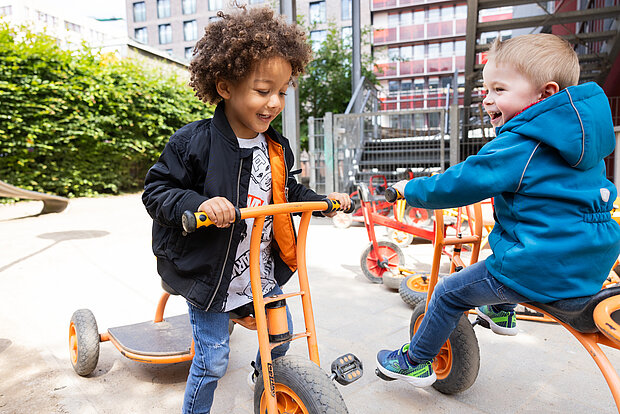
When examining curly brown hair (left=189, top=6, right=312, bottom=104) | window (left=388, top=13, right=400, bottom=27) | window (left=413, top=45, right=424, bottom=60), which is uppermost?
window (left=388, top=13, right=400, bottom=27)

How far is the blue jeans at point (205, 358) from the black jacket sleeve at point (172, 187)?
1.29ft

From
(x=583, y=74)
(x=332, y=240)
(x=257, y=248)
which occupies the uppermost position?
(x=583, y=74)

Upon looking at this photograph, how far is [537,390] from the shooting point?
218cm

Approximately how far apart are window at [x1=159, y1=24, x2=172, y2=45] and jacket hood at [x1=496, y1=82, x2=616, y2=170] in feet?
133

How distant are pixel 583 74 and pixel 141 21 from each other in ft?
123

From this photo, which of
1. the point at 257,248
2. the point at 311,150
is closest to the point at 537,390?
the point at 257,248

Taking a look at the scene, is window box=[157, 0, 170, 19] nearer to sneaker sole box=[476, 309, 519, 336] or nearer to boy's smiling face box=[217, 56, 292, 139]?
boy's smiling face box=[217, 56, 292, 139]

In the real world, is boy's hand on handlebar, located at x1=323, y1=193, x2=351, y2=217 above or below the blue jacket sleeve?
below

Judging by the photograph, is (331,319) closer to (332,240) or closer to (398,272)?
(398,272)

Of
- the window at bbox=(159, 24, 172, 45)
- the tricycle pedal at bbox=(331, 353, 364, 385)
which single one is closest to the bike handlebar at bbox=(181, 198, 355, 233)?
the tricycle pedal at bbox=(331, 353, 364, 385)

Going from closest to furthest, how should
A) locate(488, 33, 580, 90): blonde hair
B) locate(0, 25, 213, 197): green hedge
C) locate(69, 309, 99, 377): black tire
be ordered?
locate(488, 33, 580, 90): blonde hair → locate(69, 309, 99, 377): black tire → locate(0, 25, 213, 197): green hedge

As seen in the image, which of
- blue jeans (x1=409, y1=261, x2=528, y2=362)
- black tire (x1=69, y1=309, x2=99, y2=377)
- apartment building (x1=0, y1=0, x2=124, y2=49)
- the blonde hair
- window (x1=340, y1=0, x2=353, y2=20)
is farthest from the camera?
apartment building (x1=0, y1=0, x2=124, y2=49)

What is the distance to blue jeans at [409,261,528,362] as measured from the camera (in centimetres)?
162

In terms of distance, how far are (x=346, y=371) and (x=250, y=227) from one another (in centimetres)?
61
